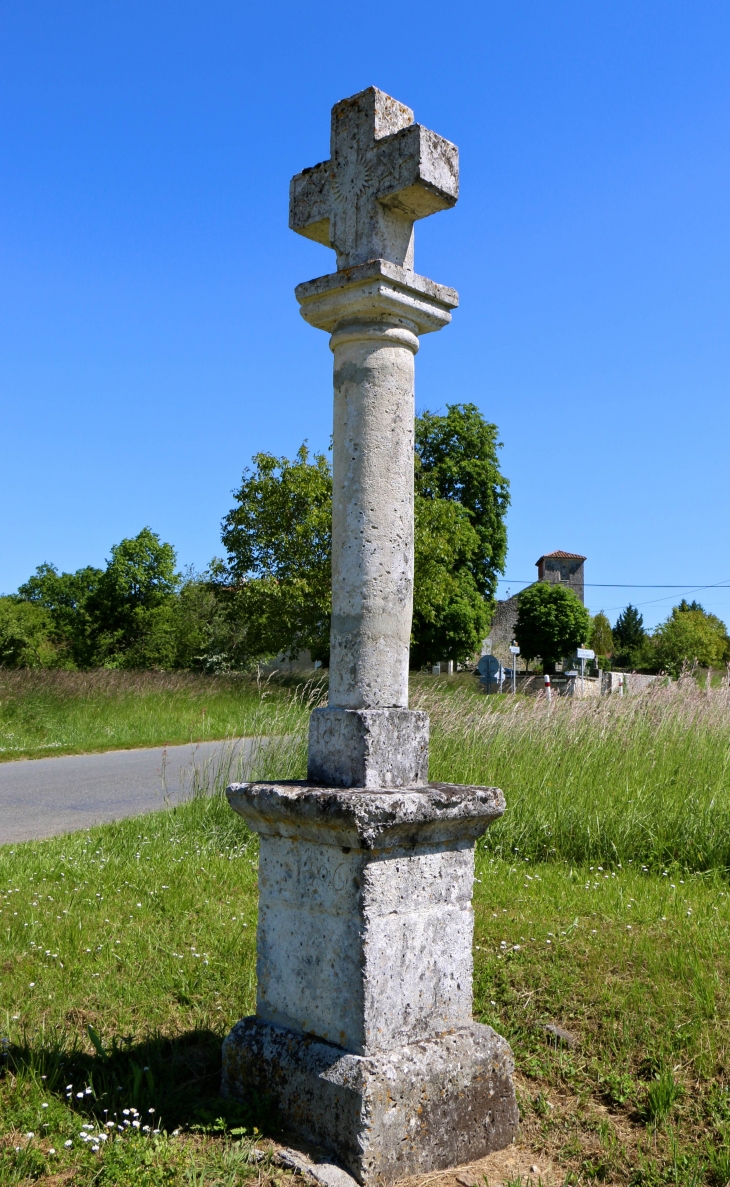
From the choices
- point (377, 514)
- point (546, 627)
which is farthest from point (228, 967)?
point (546, 627)

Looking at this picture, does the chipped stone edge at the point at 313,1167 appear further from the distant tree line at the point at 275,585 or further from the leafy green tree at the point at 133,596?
the leafy green tree at the point at 133,596

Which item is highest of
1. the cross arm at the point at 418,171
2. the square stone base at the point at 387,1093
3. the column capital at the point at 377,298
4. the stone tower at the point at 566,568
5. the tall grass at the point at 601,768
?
the stone tower at the point at 566,568

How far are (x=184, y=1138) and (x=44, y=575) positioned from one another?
184 feet

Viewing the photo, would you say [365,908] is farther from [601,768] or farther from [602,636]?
[602,636]

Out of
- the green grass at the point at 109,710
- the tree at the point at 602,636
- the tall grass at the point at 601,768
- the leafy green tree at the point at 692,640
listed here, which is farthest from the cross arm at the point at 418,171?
the tree at the point at 602,636

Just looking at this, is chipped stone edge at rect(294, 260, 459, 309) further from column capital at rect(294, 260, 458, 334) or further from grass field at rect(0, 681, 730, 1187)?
grass field at rect(0, 681, 730, 1187)

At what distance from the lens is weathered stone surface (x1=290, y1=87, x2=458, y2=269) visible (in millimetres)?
3131

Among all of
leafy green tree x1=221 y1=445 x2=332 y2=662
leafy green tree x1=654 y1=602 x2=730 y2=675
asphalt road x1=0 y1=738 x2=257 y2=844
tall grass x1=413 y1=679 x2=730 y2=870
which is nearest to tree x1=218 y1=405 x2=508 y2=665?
leafy green tree x1=221 y1=445 x2=332 y2=662

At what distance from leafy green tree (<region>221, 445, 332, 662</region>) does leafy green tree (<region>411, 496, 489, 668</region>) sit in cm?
335

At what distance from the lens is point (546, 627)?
48.5 metres

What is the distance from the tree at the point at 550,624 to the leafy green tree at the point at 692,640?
4710 mm

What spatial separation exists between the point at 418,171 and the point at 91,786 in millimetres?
8611

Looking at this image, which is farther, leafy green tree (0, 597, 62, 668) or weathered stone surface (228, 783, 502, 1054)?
leafy green tree (0, 597, 62, 668)

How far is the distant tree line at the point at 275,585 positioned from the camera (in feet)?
81.9
